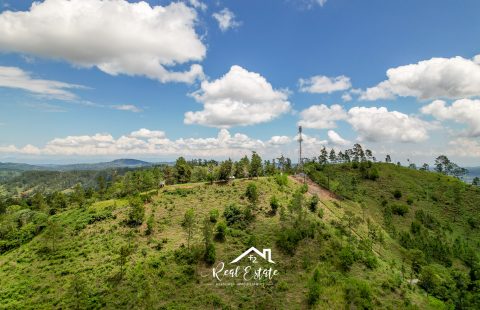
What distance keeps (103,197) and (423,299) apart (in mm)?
118959

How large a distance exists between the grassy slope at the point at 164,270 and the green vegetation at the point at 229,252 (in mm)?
257

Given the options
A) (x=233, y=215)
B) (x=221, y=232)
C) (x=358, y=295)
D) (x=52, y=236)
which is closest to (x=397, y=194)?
(x=233, y=215)

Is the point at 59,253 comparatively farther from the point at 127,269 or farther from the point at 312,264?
the point at 312,264

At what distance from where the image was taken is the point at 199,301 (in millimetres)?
56000

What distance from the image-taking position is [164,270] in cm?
6262

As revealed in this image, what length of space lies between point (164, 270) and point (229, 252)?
1478cm

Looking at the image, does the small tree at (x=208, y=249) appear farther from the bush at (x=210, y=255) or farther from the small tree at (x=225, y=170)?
the small tree at (x=225, y=170)

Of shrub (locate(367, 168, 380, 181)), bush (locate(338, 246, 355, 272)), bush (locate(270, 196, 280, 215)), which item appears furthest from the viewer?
shrub (locate(367, 168, 380, 181))

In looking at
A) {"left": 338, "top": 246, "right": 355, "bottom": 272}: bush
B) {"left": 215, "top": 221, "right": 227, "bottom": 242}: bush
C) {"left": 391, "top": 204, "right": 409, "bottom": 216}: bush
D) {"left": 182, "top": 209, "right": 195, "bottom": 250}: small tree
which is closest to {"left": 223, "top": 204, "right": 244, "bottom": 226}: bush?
{"left": 215, "top": 221, "right": 227, "bottom": 242}: bush

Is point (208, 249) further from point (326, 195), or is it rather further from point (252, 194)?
point (326, 195)

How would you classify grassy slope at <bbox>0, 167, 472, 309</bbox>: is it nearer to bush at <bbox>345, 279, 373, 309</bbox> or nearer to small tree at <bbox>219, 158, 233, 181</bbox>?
bush at <bbox>345, 279, 373, 309</bbox>

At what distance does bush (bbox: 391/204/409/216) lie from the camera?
117500 mm

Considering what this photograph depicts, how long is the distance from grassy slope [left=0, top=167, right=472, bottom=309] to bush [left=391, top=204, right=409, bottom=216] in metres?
32.3

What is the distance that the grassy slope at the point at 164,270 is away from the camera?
56562 mm
